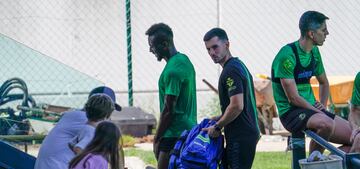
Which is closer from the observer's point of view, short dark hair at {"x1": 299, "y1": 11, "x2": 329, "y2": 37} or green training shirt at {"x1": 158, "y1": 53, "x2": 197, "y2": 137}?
short dark hair at {"x1": 299, "y1": 11, "x2": 329, "y2": 37}

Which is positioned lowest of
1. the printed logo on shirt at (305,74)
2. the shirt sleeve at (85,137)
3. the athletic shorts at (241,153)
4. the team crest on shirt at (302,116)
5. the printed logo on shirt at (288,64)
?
the athletic shorts at (241,153)

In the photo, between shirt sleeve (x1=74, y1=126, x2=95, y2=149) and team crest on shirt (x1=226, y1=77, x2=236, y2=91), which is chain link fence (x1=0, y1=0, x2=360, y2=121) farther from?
shirt sleeve (x1=74, y1=126, x2=95, y2=149)

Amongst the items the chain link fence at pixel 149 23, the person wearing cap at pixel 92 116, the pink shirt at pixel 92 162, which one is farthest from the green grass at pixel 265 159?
the pink shirt at pixel 92 162

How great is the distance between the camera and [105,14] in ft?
47.9

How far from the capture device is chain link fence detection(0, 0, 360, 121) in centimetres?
1423

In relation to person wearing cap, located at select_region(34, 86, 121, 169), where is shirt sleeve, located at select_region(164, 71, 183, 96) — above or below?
above

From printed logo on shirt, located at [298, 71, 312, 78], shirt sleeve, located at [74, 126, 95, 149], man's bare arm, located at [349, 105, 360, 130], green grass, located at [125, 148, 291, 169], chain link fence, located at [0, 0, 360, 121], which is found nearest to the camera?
shirt sleeve, located at [74, 126, 95, 149]

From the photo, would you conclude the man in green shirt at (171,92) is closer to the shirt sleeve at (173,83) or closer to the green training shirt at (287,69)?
the shirt sleeve at (173,83)

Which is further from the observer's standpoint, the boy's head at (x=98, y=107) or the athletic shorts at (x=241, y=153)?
the athletic shorts at (x=241, y=153)

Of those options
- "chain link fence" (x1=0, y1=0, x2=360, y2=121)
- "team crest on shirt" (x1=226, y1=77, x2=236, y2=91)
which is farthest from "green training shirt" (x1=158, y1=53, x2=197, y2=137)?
"chain link fence" (x1=0, y1=0, x2=360, y2=121)

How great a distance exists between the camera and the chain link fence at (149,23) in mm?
14234

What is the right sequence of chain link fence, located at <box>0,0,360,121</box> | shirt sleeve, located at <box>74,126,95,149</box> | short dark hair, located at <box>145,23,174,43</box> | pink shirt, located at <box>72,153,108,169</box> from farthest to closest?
1. chain link fence, located at <box>0,0,360,121</box>
2. short dark hair, located at <box>145,23,174,43</box>
3. shirt sleeve, located at <box>74,126,95,149</box>
4. pink shirt, located at <box>72,153,108,169</box>

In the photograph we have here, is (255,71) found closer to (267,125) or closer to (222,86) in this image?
(267,125)

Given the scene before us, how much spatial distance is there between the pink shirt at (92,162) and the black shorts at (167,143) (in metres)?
1.57
